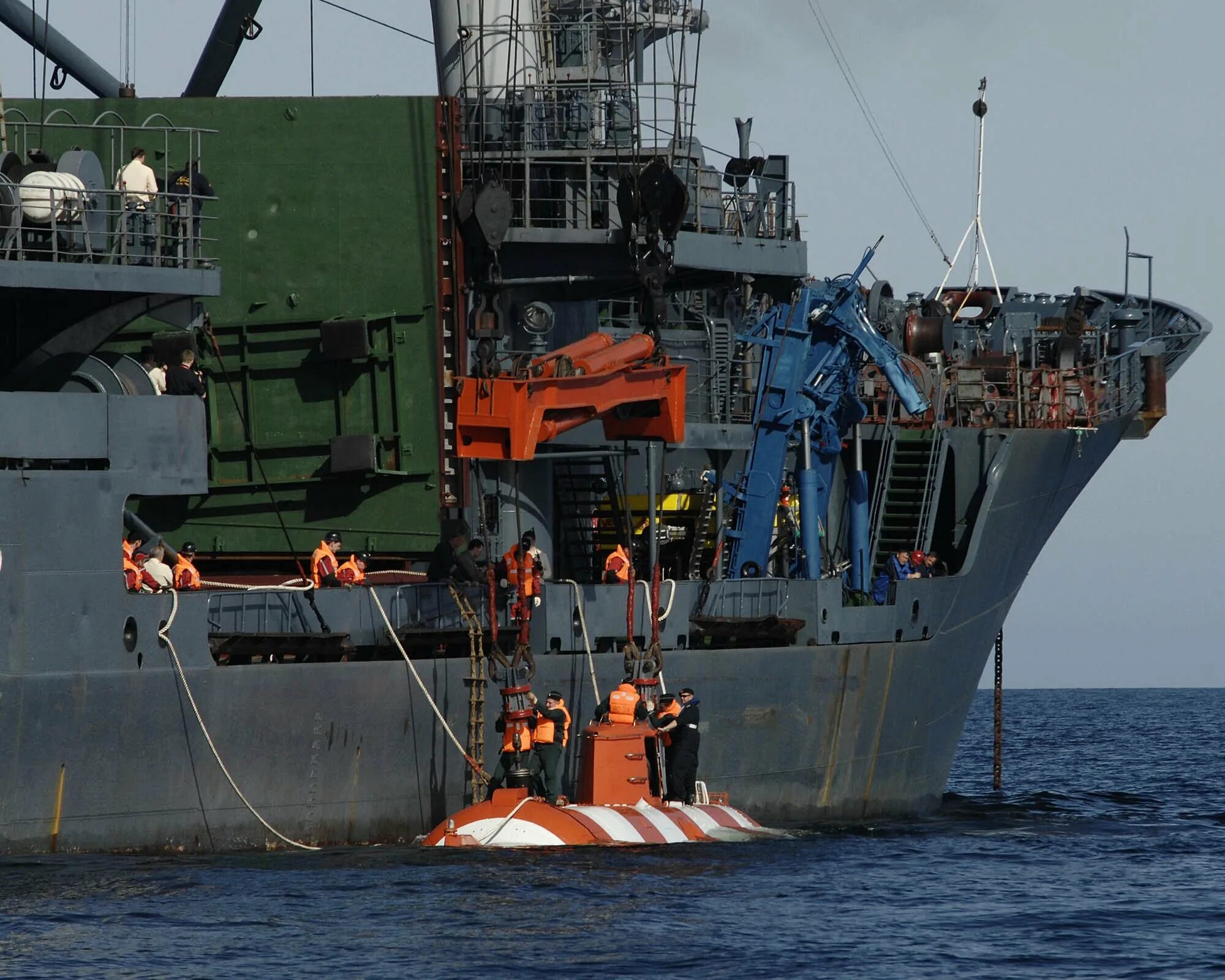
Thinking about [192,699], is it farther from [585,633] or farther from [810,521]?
[810,521]

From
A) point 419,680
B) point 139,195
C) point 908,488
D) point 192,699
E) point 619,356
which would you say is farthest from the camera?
point 908,488

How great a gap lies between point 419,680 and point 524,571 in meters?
1.71

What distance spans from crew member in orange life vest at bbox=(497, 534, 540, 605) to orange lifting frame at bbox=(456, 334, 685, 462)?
106cm

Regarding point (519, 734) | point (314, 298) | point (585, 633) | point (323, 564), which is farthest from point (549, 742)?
point (314, 298)

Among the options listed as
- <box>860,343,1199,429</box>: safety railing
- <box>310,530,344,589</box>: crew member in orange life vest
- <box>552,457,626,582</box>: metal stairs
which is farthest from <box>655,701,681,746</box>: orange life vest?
<box>860,343,1199,429</box>: safety railing

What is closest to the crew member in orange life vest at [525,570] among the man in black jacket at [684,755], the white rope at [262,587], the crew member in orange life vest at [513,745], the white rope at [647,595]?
the crew member in orange life vest at [513,745]

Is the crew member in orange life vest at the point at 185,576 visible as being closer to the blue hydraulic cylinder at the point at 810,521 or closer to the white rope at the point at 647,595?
the white rope at the point at 647,595

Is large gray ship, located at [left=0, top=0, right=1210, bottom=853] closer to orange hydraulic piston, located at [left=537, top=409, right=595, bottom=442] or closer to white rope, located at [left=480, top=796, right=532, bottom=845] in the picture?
orange hydraulic piston, located at [left=537, top=409, right=595, bottom=442]

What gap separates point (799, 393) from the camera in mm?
31391

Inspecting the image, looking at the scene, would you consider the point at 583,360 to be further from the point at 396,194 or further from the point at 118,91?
the point at 118,91

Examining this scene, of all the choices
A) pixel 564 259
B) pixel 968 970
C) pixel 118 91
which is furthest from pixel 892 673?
pixel 118 91

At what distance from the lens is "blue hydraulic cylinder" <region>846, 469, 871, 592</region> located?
3284 cm

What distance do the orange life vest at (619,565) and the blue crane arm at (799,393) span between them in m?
3.62

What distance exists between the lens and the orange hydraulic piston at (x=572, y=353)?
84.7 feet
